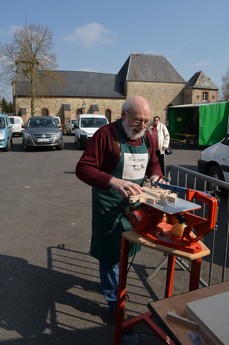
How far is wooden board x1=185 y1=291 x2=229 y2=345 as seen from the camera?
1081 millimetres

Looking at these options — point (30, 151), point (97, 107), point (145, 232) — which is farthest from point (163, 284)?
point (97, 107)

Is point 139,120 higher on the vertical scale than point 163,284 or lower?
higher

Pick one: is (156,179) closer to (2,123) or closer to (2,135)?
(2,135)

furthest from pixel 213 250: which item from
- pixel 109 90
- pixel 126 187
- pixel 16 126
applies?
pixel 109 90

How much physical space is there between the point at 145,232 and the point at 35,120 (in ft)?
54.2

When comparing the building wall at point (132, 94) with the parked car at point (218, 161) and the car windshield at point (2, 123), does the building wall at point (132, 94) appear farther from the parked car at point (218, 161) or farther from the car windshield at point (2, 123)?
the parked car at point (218, 161)

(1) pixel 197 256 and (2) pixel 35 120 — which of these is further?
(2) pixel 35 120

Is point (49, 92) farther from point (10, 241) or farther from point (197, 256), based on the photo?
point (197, 256)

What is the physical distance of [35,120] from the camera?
17.6 meters

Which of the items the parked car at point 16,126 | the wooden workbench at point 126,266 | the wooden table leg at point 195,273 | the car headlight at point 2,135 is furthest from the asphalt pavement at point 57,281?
the parked car at point 16,126

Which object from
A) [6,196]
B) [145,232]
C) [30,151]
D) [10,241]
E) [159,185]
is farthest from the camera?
[30,151]

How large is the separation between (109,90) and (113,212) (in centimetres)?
5041

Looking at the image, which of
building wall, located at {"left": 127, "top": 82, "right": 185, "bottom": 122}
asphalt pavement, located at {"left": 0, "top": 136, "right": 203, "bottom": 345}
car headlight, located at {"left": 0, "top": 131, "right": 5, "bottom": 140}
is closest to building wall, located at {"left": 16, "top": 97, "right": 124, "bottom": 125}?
building wall, located at {"left": 127, "top": 82, "right": 185, "bottom": 122}

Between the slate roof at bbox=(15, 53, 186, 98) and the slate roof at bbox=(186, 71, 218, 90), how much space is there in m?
2.06
